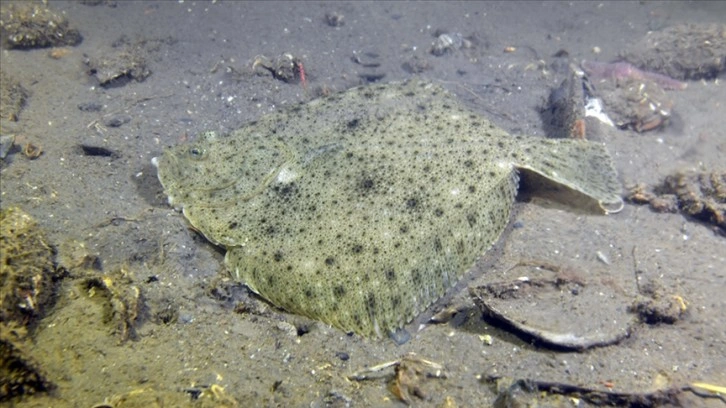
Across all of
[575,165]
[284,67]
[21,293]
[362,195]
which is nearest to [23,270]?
[21,293]

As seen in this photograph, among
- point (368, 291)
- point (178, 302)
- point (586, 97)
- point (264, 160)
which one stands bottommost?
point (178, 302)

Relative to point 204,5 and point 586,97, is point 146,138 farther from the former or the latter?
point 586,97

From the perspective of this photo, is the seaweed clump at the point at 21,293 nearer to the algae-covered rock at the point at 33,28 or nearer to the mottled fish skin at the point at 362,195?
the mottled fish skin at the point at 362,195

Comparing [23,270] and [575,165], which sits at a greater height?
[575,165]

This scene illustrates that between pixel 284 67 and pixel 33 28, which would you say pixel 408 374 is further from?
pixel 33 28

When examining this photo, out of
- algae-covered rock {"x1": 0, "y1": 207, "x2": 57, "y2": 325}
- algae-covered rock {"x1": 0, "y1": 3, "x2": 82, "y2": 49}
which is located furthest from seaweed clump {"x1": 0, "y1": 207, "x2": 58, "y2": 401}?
algae-covered rock {"x1": 0, "y1": 3, "x2": 82, "y2": 49}

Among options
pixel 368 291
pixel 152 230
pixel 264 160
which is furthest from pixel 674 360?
pixel 152 230

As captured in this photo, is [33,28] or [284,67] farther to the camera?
[33,28]

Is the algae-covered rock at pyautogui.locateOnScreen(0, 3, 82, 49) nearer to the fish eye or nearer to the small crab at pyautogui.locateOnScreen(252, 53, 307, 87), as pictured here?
the small crab at pyautogui.locateOnScreen(252, 53, 307, 87)
